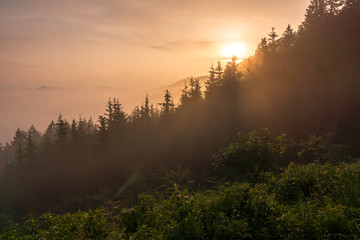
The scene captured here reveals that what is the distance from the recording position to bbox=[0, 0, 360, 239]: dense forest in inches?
174

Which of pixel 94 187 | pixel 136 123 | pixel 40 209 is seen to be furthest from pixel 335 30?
pixel 40 209

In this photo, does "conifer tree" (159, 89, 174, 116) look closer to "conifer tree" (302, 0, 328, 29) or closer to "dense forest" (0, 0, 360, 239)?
"dense forest" (0, 0, 360, 239)

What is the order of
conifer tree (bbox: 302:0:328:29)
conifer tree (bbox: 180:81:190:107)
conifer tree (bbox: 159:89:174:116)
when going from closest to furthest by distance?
conifer tree (bbox: 302:0:328:29)
conifer tree (bbox: 159:89:174:116)
conifer tree (bbox: 180:81:190:107)

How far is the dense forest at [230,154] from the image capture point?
4.43 meters

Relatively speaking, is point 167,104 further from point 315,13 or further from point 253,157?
point 253,157

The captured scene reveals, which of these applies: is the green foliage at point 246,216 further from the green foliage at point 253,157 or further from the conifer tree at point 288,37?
the conifer tree at point 288,37

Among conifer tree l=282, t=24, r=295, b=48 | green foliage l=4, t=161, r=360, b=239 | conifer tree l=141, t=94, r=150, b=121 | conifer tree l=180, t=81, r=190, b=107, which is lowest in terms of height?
green foliage l=4, t=161, r=360, b=239

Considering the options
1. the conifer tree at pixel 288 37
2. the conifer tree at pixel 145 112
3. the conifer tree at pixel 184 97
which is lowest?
the conifer tree at pixel 145 112

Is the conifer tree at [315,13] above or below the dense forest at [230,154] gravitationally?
above

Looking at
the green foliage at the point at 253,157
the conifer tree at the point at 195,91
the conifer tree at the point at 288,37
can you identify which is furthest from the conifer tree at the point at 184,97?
the green foliage at the point at 253,157

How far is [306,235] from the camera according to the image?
387cm

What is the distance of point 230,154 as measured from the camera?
29.9ft

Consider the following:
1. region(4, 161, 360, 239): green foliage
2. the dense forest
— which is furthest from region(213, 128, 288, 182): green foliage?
region(4, 161, 360, 239): green foliage

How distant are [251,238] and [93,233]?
12.0ft
